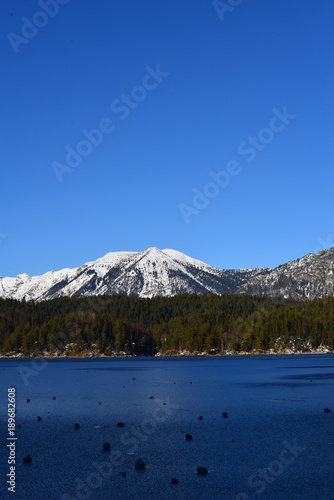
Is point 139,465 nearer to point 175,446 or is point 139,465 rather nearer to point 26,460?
point 175,446

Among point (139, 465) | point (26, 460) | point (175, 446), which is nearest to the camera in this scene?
point (139, 465)

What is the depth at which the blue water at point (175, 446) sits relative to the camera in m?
40.8

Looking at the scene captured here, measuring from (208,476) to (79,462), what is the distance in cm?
1181

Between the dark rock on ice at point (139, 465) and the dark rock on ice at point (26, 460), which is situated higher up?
the dark rock on ice at point (26, 460)

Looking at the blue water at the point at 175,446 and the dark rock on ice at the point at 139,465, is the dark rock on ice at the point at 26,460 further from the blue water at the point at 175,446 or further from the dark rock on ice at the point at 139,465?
the dark rock on ice at the point at 139,465

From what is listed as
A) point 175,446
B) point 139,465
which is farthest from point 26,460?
point 175,446

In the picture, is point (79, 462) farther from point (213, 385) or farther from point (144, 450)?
point (213, 385)

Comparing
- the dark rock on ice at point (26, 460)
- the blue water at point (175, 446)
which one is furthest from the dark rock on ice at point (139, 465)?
the dark rock on ice at point (26, 460)

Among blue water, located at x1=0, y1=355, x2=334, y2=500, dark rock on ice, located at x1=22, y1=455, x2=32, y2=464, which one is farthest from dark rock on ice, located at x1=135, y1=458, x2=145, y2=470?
dark rock on ice, located at x1=22, y1=455, x2=32, y2=464

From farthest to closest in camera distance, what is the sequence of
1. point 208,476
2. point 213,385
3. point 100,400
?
point 213,385 → point 100,400 → point 208,476

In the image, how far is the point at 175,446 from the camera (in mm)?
54188

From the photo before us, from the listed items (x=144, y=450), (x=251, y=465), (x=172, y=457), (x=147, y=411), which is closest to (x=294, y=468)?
(x=251, y=465)

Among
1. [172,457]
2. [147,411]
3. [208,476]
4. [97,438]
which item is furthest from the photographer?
[147,411]

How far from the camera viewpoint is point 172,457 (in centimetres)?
4984
